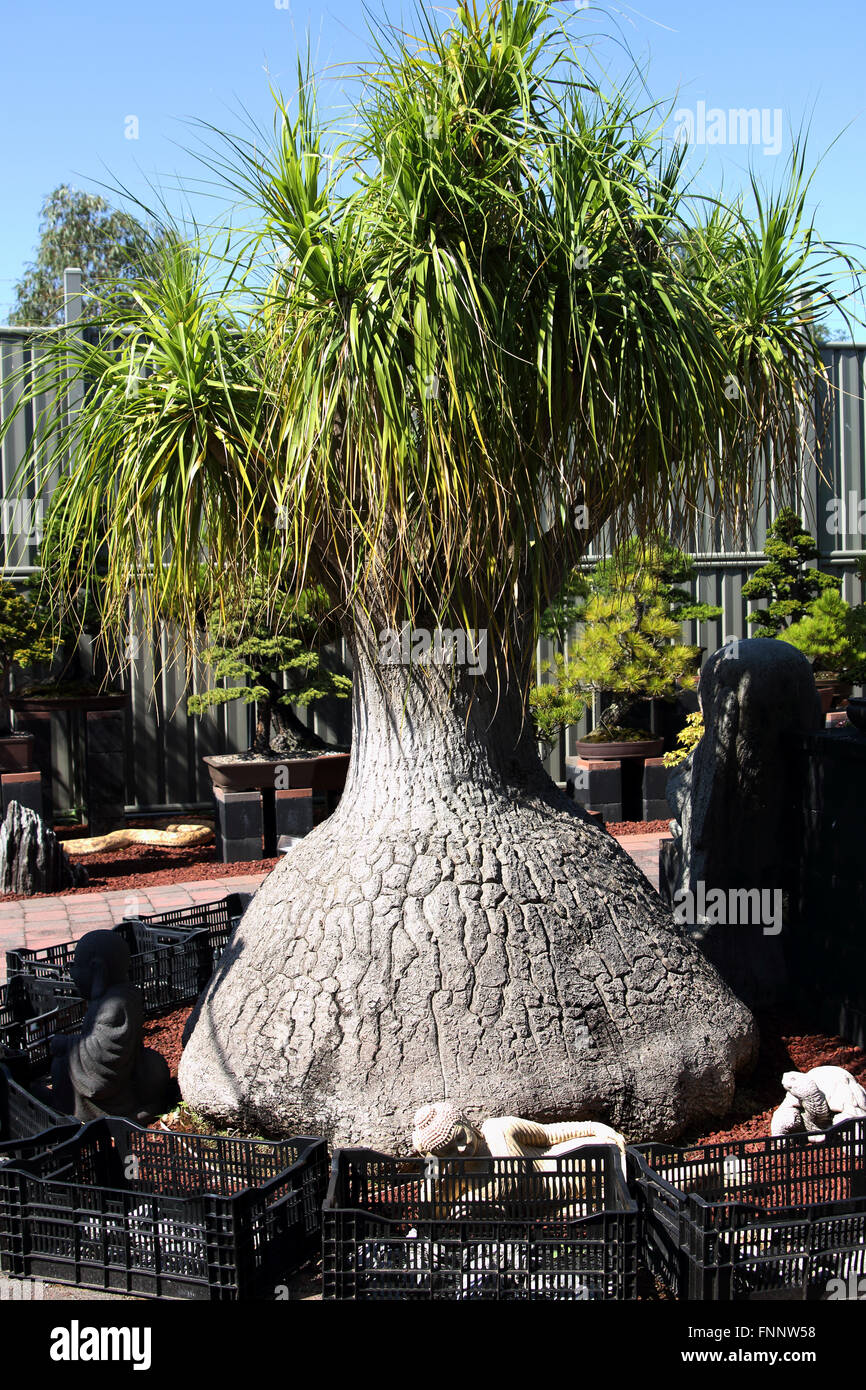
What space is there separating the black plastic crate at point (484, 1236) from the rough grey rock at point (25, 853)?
6.51 meters

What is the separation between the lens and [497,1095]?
3834 mm

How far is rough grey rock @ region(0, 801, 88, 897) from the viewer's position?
9.30m

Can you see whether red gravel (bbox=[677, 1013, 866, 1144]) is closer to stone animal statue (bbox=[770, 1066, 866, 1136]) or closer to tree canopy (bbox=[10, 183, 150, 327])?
stone animal statue (bbox=[770, 1066, 866, 1136])

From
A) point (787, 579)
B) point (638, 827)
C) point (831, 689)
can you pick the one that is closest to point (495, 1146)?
point (638, 827)

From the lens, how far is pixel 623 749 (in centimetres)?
1159

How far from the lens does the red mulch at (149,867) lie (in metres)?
9.63

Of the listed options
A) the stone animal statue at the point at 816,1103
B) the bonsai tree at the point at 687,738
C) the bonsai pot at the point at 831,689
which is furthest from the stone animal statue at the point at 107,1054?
Answer: the bonsai pot at the point at 831,689

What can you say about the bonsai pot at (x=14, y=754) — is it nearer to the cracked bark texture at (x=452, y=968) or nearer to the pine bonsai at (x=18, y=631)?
the pine bonsai at (x=18, y=631)

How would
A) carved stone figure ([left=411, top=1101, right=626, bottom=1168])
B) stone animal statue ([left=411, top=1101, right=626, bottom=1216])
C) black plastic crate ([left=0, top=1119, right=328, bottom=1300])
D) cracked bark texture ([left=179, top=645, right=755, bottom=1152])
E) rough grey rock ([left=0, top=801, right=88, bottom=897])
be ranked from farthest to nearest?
rough grey rock ([left=0, top=801, right=88, bottom=897]) < cracked bark texture ([left=179, top=645, right=755, bottom=1152]) < carved stone figure ([left=411, top=1101, right=626, bottom=1168]) < stone animal statue ([left=411, top=1101, right=626, bottom=1216]) < black plastic crate ([left=0, top=1119, right=328, bottom=1300])

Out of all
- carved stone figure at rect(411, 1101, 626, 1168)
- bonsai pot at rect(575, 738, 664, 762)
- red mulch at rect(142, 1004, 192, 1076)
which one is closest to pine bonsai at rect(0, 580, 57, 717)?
bonsai pot at rect(575, 738, 664, 762)

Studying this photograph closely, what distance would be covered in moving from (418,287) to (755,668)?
2547mm

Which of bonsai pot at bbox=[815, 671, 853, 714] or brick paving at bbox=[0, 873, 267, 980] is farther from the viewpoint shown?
bonsai pot at bbox=[815, 671, 853, 714]

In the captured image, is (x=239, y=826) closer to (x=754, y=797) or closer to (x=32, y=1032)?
(x=32, y=1032)

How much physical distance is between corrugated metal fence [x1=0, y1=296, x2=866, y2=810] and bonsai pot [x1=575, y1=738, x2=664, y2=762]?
3.00 feet
